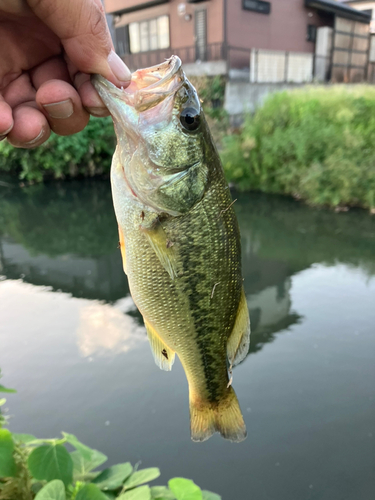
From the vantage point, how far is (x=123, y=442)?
319 cm

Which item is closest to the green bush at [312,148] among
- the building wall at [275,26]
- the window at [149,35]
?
the building wall at [275,26]

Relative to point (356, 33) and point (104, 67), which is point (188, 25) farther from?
point (104, 67)

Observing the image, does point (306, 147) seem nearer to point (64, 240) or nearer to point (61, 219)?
point (64, 240)

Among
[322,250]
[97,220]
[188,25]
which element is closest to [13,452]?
[322,250]

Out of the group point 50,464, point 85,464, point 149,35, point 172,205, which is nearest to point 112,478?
point 85,464

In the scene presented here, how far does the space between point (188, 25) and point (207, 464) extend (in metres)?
15.2

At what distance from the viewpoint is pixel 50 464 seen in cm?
142

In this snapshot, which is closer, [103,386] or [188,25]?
[103,386]

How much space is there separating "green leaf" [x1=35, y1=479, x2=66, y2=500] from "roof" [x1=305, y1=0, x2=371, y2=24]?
62.1 ft

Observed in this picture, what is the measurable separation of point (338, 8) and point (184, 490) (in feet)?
66.2

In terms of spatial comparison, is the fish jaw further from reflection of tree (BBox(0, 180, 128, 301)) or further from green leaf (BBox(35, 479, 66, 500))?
reflection of tree (BBox(0, 180, 128, 301))

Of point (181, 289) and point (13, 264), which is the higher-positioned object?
point (181, 289)

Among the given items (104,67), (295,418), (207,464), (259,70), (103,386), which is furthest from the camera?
(259,70)

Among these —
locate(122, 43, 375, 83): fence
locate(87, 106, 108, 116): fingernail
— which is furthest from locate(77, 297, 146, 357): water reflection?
locate(122, 43, 375, 83): fence
